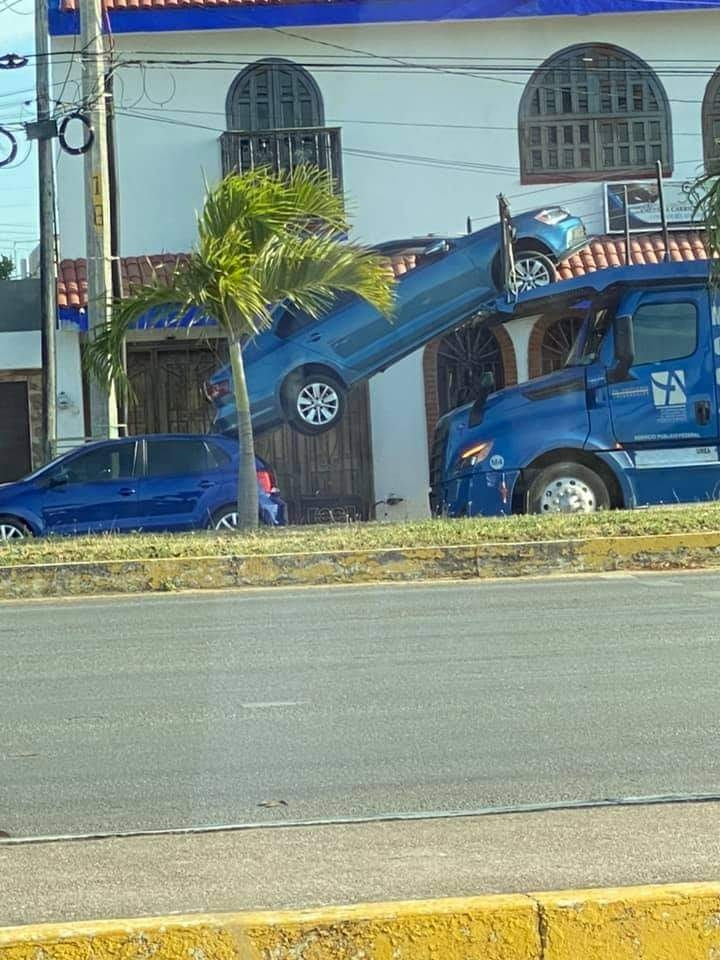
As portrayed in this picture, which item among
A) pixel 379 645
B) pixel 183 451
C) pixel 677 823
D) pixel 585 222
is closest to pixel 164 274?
pixel 183 451

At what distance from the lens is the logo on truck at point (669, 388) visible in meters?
15.7

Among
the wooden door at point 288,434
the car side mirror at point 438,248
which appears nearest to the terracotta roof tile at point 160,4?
the car side mirror at point 438,248

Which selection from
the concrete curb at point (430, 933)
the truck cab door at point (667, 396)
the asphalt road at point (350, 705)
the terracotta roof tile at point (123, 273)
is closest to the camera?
the concrete curb at point (430, 933)

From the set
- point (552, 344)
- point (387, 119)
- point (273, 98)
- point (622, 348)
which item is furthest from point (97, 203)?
point (552, 344)

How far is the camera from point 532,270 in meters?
20.3

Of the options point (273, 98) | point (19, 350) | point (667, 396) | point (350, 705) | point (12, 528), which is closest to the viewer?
point (350, 705)

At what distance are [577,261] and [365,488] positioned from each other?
452cm

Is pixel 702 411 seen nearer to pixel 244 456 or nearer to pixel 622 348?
pixel 622 348

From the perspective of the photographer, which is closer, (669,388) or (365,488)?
(669,388)

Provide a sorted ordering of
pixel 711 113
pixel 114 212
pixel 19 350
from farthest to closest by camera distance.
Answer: pixel 711 113 < pixel 19 350 < pixel 114 212

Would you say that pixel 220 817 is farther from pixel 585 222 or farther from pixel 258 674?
pixel 585 222

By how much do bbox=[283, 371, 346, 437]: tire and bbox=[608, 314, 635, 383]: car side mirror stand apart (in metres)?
5.26

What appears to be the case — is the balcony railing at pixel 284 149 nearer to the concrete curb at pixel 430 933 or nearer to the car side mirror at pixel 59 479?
the car side mirror at pixel 59 479

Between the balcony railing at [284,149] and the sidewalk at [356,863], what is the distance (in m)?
16.4
